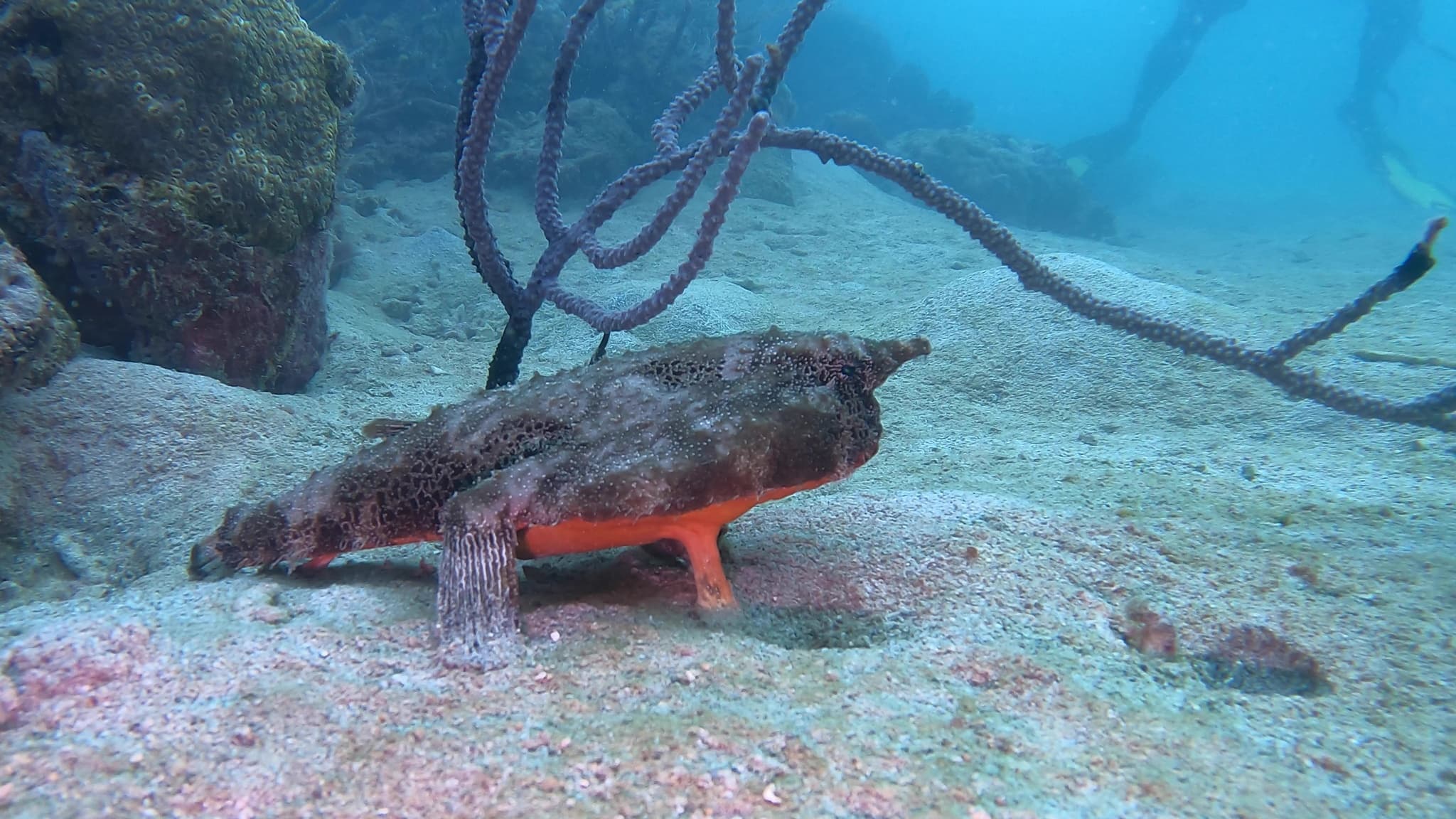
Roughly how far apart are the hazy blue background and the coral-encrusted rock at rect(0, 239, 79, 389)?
31.6 meters

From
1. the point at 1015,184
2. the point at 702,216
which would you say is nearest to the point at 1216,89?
the point at 1015,184

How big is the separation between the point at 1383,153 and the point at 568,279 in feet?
110

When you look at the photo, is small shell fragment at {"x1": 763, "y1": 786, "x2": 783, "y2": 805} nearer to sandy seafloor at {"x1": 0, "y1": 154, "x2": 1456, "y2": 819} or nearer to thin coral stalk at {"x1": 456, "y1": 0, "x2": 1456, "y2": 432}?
sandy seafloor at {"x1": 0, "y1": 154, "x2": 1456, "y2": 819}

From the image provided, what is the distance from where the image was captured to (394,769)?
1516mm

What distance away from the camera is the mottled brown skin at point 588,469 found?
85.7 inches

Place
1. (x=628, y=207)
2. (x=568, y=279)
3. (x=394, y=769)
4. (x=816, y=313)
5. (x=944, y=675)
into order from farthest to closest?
(x=628, y=207) < (x=568, y=279) < (x=816, y=313) < (x=944, y=675) < (x=394, y=769)

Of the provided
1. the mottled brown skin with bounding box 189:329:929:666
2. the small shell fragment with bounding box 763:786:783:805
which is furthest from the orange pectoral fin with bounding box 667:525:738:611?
the small shell fragment with bounding box 763:786:783:805

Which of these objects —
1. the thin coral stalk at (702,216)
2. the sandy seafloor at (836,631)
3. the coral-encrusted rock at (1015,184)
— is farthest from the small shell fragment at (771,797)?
the coral-encrusted rock at (1015,184)

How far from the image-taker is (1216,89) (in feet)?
275

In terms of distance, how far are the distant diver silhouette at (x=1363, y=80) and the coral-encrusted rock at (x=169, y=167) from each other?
91.9 feet

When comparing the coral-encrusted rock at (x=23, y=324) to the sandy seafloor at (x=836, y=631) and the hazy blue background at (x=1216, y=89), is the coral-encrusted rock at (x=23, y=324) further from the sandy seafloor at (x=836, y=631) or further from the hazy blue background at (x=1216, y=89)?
the hazy blue background at (x=1216, y=89)

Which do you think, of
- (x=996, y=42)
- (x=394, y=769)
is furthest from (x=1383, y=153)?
(x=996, y=42)

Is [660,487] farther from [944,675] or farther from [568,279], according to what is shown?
[568,279]

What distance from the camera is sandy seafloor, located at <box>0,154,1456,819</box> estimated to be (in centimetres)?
153
